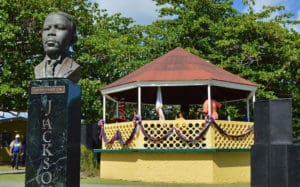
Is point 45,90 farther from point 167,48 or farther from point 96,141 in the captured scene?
point 167,48

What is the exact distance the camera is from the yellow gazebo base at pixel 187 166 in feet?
58.1

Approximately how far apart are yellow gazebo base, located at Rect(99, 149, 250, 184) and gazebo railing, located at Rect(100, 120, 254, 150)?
258mm

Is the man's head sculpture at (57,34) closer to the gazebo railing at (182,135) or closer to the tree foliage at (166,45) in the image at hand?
the gazebo railing at (182,135)

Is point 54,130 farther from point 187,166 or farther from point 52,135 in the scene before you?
point 187,166

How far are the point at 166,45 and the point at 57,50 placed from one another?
20.8 meters

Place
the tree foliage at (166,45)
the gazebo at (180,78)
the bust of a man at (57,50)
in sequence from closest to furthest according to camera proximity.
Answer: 1. the bust of a man at (57,50)
2. the gazebo at (180,78)
3. the tree foliage at (166,45)

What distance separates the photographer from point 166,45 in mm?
30109

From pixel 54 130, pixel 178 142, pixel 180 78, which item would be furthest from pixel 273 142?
pixel 180 78

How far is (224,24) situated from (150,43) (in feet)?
15.5

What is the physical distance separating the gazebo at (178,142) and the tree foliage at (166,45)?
8.05 m

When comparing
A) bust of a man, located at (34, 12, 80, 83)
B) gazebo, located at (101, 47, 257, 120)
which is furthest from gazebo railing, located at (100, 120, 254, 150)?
bust of a man, located at (34, 12, 80, 83)

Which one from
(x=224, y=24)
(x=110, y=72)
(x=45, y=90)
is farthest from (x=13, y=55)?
(x=45, y=90)

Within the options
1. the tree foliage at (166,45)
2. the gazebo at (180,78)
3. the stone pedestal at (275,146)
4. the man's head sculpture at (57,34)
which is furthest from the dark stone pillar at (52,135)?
the tree foliage at (166,45)

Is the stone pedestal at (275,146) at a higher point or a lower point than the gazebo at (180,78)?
lower
